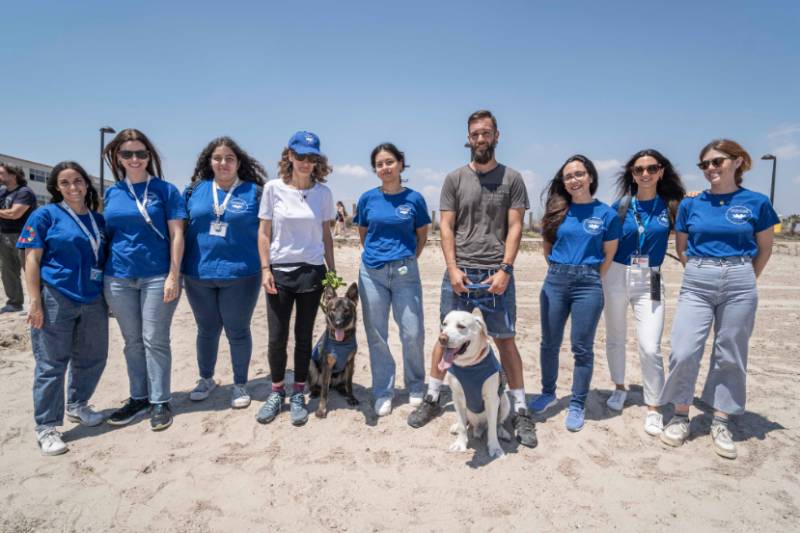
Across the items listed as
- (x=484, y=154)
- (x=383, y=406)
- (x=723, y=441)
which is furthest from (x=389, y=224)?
(x=723, y=441)

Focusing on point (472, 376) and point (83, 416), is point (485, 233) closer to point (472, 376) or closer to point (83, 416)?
point (472, 376)

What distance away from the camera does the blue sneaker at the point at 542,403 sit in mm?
4131

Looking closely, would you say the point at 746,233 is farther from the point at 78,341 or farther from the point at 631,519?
the point at 78,341

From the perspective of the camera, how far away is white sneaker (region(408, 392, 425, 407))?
4.27m

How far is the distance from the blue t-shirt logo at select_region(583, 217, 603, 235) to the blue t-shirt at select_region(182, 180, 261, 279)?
2859mm

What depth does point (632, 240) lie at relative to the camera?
12.7 feet

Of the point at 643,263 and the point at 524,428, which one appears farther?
the point at 643,263

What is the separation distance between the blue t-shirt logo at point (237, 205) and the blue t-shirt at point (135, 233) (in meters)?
0.45

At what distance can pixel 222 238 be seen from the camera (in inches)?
149

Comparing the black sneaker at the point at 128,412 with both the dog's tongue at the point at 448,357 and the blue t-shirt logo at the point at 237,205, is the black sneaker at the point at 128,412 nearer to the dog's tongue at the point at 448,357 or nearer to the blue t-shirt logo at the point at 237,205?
the blue t-shirt logo at the point at 237,205

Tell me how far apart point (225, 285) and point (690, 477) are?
4003 millimetres

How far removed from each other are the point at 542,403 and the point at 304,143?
3.26 m

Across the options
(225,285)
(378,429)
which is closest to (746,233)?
(378,429)

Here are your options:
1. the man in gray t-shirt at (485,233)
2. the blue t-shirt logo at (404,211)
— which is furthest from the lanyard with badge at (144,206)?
the man in gray t-shirt at (485,233)
